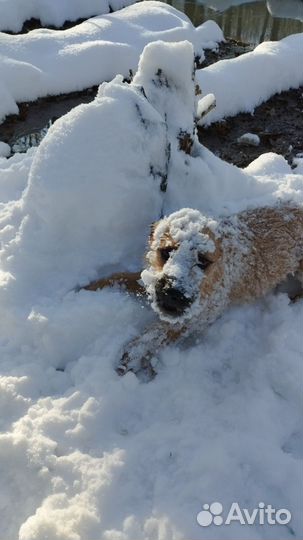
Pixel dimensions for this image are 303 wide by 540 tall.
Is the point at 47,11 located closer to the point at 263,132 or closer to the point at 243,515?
the point at 263,132

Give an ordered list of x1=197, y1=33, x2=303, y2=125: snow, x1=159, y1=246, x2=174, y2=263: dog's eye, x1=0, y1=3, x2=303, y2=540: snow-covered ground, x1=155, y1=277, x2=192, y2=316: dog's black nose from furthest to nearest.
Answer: x1=197, y1=33, x2=303, y2=125: snow < x1=159, y1=246, x2=174, y2=263: dog's eye < x1=155, y1=277, x2=192, y2=316: dog's black nose < x1=0, y1=3, x2=303, y2=540: snow-covered ground

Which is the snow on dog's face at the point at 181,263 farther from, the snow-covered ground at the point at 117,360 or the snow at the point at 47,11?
the snow at the point at 47,11

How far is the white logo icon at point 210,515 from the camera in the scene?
2.25m

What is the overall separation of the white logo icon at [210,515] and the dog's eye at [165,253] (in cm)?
139

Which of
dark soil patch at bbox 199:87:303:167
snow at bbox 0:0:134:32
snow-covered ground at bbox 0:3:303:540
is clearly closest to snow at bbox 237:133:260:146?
dark soil patch at bbox 199:87:303:167

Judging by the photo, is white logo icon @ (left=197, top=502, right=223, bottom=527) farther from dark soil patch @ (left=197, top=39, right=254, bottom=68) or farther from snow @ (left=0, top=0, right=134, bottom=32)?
snow @ (left=0, top=0, right=134, bottom=32)

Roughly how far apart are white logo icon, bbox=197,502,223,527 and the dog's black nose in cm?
105

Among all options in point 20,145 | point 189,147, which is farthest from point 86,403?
point 20,145

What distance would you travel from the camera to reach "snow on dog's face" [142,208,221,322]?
2.78 metres

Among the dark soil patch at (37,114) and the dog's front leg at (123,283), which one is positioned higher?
the dark soil patch at (37,114)

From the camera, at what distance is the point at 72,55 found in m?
8.24

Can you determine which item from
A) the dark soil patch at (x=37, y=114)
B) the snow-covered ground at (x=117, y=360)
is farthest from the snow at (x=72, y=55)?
the snow-covered ground at (x=117, y=360)

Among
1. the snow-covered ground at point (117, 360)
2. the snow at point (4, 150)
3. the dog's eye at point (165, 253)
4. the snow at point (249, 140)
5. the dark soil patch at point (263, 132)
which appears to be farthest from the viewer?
the snow at point (249, 140)

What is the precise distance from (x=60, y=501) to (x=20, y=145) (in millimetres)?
5613
